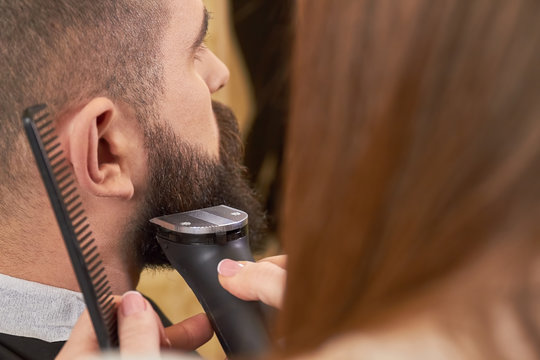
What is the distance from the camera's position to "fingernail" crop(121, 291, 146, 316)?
2.19ft

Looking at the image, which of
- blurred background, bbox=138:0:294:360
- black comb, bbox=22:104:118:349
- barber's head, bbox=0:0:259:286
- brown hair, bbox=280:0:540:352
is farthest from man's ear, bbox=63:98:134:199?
blurred background, bbox=138:0:294:360

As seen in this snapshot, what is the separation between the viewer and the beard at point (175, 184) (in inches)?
37.4

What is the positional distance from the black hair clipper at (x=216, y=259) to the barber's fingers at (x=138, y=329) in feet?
0.50

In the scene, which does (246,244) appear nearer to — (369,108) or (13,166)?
(13,166)

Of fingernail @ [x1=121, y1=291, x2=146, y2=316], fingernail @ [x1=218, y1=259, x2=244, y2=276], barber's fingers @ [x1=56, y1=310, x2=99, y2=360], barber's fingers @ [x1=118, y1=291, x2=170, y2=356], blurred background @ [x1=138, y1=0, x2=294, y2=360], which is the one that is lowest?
blurred background @ [x1=138, y1=0, x2=294, y2=360]

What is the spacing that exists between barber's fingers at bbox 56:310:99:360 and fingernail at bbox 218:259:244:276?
0.63 feet

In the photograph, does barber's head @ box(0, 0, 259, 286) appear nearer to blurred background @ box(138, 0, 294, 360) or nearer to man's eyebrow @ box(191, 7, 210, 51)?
man's eyebrow @ box(191, 7, 210, 51)

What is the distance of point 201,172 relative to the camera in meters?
1.01

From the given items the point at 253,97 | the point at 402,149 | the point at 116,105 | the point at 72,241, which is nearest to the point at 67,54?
the point at 116,105

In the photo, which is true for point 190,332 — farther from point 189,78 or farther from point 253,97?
point 253,97

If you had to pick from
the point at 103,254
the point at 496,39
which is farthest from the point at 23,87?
the point at 496,39

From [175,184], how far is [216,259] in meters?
0.16

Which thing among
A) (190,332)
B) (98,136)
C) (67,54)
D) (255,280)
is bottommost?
(190,332)

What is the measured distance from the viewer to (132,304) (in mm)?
673
